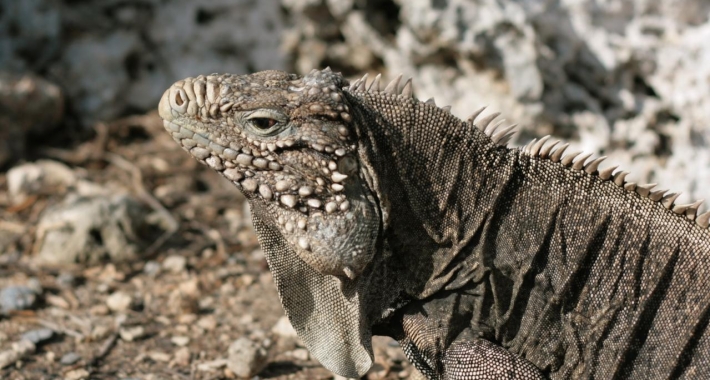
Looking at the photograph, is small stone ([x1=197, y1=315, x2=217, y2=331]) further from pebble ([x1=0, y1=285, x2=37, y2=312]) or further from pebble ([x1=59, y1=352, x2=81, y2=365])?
pebble ([x1=0, y1=285, x2=37, y2=312])

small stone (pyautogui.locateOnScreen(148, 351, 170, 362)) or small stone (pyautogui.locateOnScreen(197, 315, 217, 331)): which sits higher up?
small stone (pyautogui.locateOnScreen(197, 315, 217, 331))

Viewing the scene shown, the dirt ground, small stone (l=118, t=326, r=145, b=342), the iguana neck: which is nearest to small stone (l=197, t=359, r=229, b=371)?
the dirt ground

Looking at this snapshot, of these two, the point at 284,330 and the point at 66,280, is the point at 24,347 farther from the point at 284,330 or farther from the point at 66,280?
the point at 284,330

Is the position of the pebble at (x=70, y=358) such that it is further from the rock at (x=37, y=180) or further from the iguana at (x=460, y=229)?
the rock at (x=37, y=180)

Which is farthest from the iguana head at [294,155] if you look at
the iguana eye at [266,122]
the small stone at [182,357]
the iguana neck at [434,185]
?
the small stone at [182,357]

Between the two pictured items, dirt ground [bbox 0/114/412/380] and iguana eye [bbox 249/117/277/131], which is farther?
dirt ground [bbox 0/114/412/380]

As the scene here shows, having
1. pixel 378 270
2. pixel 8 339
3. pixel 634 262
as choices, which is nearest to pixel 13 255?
pixel 8 339

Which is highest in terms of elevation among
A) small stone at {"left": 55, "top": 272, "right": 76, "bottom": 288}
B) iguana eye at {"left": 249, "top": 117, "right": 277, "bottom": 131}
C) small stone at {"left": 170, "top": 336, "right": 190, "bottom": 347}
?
iguana eye at {"left": 249, "top": 117, "right": 277, "bottom": 131}
